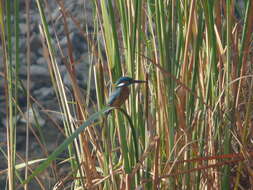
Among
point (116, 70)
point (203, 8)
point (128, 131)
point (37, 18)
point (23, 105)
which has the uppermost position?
point (203, 8)

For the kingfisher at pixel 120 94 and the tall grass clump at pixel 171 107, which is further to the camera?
the kingfisher at pixel 120 94

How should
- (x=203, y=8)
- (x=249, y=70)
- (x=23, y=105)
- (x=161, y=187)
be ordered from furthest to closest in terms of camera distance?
(x=23, y=105) < (x=249, y=70) < (x=161, y=187) < (x=203, y=8)

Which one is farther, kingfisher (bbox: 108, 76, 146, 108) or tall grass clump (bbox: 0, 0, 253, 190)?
kingfisher (bbox: 108, 76, 146, 108)

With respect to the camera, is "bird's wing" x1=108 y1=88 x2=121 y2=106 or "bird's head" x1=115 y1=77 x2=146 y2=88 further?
"bird's wing" x1=108 y1=88 x2=121 y2=106

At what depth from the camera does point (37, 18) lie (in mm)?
3836

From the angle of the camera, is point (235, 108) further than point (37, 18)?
No

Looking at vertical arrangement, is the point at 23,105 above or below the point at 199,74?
below

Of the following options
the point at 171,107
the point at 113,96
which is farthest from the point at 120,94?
the point at 171,107

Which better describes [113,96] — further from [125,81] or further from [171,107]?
[171,107]

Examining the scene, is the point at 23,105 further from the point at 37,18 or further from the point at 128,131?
Result: the point at 128,131

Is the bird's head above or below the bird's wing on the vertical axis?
above

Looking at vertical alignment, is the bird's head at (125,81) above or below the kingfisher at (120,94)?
above

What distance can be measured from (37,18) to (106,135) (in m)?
2.66

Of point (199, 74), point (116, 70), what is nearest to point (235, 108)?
point (199, 74)
